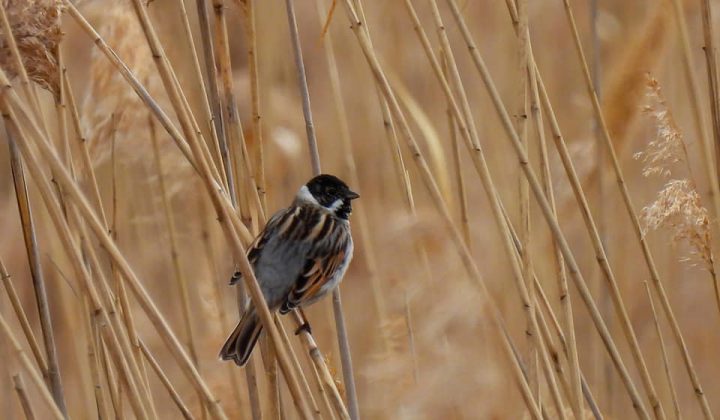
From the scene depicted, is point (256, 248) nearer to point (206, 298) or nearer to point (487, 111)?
point (206, 298)

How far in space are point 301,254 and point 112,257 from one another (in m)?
1.17

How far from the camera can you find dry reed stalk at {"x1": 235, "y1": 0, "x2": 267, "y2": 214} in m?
2.40

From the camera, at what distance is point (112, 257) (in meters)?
1.84

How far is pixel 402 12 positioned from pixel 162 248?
1344 millimetres

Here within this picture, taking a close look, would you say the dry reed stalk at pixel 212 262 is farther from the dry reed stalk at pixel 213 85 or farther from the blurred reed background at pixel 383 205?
the dry reed stalk at pixel 213 85

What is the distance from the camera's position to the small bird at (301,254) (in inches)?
105

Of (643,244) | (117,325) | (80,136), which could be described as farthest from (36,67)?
(643,244)

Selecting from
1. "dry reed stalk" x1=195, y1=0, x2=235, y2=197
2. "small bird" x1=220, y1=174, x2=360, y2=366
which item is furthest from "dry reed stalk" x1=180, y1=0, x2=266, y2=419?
"small bird" x1=220, y1=174, x2=360, y2=366

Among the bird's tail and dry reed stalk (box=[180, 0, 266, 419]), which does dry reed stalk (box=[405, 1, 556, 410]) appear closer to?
dry reed stalk (box=[180, 0, 266, 419])

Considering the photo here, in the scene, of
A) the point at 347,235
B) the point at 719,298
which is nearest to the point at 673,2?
the point at 719,298

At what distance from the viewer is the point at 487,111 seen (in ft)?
12.3

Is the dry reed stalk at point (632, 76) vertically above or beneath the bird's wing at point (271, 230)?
above

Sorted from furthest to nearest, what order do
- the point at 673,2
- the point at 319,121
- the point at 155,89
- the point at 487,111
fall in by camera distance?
the point at 319,121 → the point at 487,111 → the point at 155,89 → the point at 673,2

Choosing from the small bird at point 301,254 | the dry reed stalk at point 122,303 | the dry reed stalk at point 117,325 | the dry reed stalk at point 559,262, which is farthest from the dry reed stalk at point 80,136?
the dry reed stalk at point 559,262
